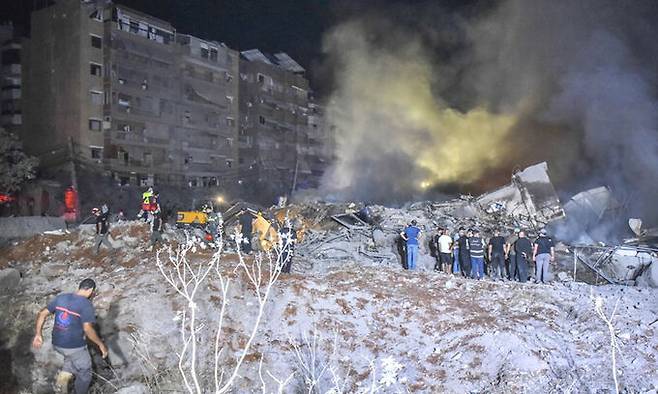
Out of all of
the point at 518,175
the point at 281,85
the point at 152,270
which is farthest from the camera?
the point at 281,85

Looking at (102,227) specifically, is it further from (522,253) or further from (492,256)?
(522,253)

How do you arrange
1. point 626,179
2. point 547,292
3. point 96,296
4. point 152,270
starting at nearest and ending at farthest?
point 96,296 < point 547,292 < point 152,270 < point 626,179

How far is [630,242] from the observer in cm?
2308

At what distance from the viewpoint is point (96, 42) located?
39281mm

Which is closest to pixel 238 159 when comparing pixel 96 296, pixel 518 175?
pixel 518 175

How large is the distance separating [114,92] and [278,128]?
19854 millimetres

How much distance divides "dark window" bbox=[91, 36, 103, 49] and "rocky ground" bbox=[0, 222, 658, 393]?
29.2 metres

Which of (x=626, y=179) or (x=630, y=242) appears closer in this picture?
(x=630, y=242)

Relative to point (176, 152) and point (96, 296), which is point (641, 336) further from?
point (176, 152)

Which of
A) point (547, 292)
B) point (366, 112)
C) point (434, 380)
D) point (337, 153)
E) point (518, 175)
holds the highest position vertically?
point (366, 112)

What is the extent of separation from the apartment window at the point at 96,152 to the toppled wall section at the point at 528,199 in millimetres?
27296

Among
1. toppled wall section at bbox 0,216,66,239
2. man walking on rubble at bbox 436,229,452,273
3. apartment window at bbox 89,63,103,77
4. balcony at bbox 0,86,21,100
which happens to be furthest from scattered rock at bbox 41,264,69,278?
balcony at bbox 0,86,21,100

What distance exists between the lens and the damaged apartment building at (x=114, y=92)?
127 feet

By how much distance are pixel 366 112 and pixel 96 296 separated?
4731 centimetres
